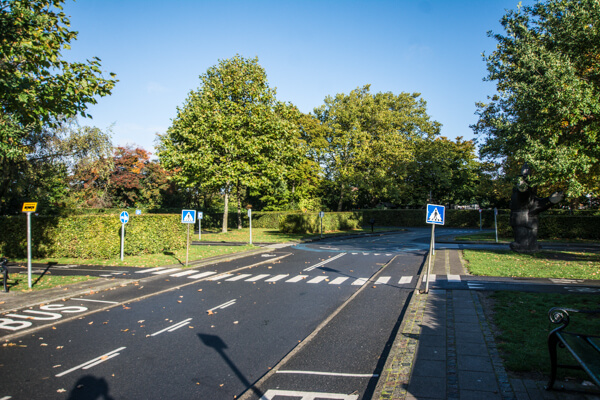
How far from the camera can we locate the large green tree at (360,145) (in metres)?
48.8

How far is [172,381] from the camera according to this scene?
536cm

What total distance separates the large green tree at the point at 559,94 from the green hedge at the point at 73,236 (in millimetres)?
18576

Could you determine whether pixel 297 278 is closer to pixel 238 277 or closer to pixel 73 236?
pixel 238 277

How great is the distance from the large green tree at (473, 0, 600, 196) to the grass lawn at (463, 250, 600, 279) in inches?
120

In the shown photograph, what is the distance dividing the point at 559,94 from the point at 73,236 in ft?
72.8

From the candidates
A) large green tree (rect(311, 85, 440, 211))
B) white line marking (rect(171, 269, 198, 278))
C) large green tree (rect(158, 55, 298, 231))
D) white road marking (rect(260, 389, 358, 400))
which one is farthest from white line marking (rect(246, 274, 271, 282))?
large green tree (rect(311, 85, 440, 211))

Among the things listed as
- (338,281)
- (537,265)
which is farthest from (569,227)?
(338,281)

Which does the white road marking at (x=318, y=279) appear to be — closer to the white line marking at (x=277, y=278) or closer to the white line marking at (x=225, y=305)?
the white line marking at (x=277, y=278)

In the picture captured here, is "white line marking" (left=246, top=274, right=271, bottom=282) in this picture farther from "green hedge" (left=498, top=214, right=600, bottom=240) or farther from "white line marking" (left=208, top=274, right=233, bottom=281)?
"green hedge" (left=498, top=214, right=600, bottom=240)

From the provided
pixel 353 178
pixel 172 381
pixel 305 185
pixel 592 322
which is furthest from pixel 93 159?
pixel 592 322

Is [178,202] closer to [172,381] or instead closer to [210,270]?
[210,270]

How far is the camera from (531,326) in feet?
23.7

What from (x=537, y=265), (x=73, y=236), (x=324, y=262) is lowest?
(x=324, y=262)

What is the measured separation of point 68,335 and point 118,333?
98 cm
